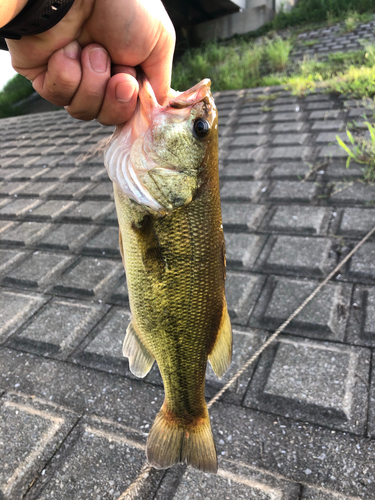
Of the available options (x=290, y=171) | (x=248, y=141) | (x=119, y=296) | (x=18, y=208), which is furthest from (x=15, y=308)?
(x=248, y=141)

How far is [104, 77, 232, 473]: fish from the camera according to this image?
1328 millimetres

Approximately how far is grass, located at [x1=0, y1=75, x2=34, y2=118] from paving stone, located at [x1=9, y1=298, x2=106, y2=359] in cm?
1441

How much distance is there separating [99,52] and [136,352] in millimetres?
1197

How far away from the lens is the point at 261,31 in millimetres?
12883

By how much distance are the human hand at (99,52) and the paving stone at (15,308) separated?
2.28 m

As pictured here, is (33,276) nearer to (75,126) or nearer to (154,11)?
(154,11)

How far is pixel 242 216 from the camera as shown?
12.6ft

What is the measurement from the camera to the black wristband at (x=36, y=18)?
111 cm

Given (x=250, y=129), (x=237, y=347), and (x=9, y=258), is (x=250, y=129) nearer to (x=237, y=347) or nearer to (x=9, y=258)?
(x=9, y=258)

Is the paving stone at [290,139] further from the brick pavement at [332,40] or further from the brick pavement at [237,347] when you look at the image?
the brick pavement at [332,40]

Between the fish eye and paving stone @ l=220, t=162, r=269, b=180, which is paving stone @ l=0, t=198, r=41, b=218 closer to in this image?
paving stone @ l=220, t=162, r=269, b=180

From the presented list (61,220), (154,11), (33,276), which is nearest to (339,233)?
(154,11)

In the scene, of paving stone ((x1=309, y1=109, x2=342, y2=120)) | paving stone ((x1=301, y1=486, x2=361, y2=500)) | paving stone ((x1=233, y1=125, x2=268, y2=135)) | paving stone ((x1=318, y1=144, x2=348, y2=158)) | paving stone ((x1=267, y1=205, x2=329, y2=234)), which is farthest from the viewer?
paving stone ((x1=233, y1=125, x2=268, y2=135))

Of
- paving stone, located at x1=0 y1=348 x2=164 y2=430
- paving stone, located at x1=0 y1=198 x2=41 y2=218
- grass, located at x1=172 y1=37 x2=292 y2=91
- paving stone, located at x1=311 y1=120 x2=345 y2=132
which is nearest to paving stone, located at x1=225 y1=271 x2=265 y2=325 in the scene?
paving stone, located at x1=0 y1=348 x2=164 y2=430
